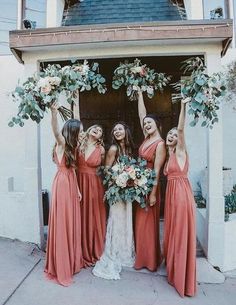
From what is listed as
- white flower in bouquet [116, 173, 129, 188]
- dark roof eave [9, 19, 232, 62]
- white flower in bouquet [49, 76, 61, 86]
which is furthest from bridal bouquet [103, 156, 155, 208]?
dark roof eave [9, 19, 232, 62]

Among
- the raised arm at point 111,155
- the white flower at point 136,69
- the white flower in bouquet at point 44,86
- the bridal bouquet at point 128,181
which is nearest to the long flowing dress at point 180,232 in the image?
the bridal bouquet at point 128,181

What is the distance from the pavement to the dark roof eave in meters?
3.07

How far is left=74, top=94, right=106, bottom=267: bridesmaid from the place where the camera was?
4266 millimetres

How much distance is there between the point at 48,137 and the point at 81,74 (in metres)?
2.87

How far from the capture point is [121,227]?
4.32 metres

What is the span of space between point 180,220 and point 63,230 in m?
1.41

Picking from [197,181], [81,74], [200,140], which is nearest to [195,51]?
[81,74]

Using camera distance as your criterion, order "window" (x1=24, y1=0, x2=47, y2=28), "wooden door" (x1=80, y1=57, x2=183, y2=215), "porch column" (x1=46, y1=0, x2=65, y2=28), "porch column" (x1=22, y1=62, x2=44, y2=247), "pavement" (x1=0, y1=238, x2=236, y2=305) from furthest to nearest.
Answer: "window" (x1=24, y1=0, x2=47, y2=28) → "wooden door" (x1=80, y1=57, x2=183, y2=215) → "porch column" (x1=46, y1=0, x2=65, y2=28) → "porch column" (x1=22, y1=62, x2=44, y2=247) → "pavement" (x1=0, y1=238, x2=236, y2=305)

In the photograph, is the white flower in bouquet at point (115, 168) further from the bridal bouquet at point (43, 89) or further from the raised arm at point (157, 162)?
the bridal bouquet at point (43, 89)

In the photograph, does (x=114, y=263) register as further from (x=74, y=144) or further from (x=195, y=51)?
(x=195, y=51)

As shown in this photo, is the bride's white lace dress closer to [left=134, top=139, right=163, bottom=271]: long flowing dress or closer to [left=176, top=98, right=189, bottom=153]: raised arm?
[left=134, top=139, right=163, bottom=271]: long flowing dress

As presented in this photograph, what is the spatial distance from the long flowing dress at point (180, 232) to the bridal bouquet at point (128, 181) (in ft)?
0.94

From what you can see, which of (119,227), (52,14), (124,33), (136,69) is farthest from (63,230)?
(52,14)

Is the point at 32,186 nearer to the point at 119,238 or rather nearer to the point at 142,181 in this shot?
the point at 119,238
